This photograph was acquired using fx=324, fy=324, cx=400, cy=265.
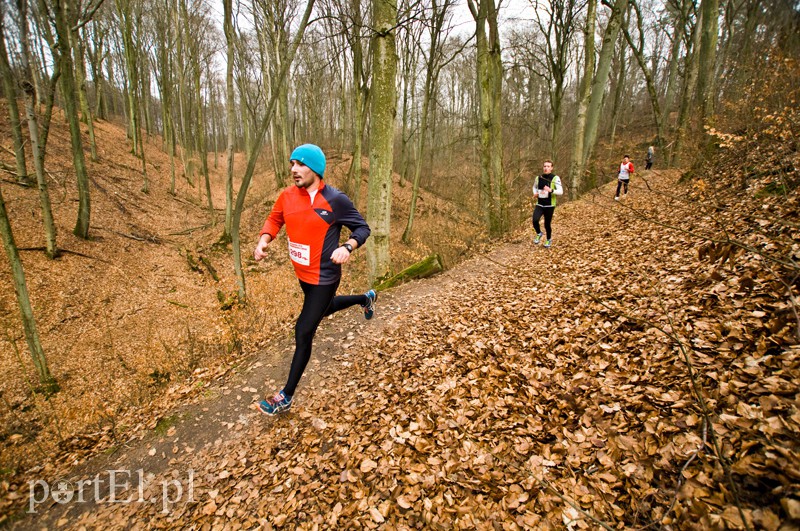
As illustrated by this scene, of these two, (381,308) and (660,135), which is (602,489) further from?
(660,135)

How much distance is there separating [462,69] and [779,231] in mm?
30332

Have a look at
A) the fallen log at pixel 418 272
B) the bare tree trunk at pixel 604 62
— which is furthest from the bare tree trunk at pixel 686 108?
the fallen log at pixel 418 272

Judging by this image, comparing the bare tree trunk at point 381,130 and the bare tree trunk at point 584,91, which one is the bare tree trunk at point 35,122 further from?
the bare tree trunk at point 584,91

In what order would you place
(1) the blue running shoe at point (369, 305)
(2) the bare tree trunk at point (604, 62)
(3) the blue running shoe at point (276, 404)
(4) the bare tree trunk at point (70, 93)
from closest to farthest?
1. (3) the blue running shoe at point (276, 404)
2. (1) the blue running shoe at point (369, 305)
3. (4) the bare tree trunk at point (70, 93)
4. (2) the bare tree trunk at point (604, 62)

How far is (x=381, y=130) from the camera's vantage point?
6504mm

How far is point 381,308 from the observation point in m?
5.85

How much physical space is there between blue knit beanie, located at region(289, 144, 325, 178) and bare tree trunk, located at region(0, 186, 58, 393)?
5653 mm

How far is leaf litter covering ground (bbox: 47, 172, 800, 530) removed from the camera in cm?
191

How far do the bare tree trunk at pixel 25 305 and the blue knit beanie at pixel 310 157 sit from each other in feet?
18.5

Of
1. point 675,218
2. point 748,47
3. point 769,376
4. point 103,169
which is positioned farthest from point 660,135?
point 103,169

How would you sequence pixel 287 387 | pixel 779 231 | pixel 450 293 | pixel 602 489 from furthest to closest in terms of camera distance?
pixel 450 293, pixel 779 231, pixel 287 387, pixel 602 489

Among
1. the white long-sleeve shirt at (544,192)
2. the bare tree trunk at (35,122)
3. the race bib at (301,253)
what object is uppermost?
the bare tree trunk at (35,122)

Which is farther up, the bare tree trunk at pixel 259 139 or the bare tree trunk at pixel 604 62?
the bare tree trunk at pixel 604 62

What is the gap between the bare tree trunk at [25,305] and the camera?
18.0ft
